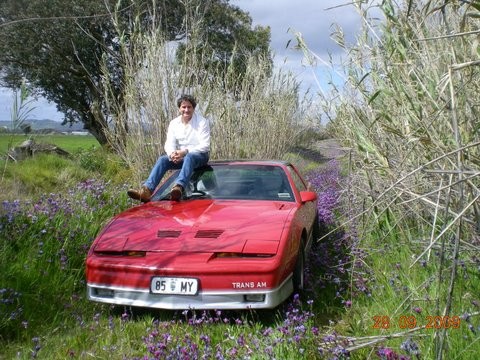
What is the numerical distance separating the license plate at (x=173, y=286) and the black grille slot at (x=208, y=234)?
466 millimetres

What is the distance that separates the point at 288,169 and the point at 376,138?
1.78 m

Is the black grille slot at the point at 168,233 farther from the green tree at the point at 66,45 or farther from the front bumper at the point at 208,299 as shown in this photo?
the green tree at the point at 66,45

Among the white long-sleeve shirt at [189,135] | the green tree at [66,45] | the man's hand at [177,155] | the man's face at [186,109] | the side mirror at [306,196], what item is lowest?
the side mirror at [306,196]

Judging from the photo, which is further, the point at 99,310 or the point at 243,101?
the point at 243,101

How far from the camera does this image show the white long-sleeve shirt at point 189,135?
20.8ft

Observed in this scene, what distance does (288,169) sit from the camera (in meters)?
5.50

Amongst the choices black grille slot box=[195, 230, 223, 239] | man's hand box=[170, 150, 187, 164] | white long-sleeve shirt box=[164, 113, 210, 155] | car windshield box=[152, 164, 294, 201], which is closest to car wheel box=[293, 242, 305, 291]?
black grille slot box=[195, 230, 223, 239]

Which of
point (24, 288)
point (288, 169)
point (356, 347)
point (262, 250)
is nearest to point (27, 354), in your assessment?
point (24, 288)

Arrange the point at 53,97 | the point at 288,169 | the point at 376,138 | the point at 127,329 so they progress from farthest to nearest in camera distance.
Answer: the point at 53,97
the point at 288,169
the point at 376,138
the point at 127,329

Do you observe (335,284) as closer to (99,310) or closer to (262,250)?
(262,250)

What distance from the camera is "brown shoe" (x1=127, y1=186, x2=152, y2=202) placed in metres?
5.22

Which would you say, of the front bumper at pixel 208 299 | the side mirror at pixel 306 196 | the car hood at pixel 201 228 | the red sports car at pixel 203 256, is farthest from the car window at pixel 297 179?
the front bumper at pixel 208 299
